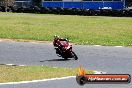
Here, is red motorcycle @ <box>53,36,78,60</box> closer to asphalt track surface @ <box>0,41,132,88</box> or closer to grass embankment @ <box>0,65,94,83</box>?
asphalt track surface @ <box>0,41,132,88</box>

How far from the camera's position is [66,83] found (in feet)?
27.6

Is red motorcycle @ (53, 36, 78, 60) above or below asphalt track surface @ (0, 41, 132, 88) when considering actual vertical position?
above

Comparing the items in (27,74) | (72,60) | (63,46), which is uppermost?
(63,46)

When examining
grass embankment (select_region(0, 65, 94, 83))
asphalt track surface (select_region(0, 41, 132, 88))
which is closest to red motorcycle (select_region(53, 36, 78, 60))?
asphalt track surface (select_region(0, 41, 132, 88))

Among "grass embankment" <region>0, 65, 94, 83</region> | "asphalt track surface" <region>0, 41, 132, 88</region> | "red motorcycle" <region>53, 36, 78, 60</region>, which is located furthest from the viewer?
"red motorcycle" <region>53, 36, 78, 60</region>

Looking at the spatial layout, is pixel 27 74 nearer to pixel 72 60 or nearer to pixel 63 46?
pixel 63 46

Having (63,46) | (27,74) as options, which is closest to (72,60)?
(63,46)

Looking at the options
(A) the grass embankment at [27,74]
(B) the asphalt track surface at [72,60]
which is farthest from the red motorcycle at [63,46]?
(A) the grass embankment at [27,74]

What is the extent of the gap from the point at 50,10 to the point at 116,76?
189ft

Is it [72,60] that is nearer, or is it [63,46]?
[63,46]

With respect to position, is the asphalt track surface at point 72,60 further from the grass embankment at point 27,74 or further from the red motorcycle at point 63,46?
the grass embankment at point 27,74

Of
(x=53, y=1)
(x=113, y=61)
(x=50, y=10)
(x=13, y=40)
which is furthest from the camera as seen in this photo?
(x=53, y=1)

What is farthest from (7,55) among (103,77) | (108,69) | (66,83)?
(103,77)

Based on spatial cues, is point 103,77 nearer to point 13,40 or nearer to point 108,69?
point 108,69
